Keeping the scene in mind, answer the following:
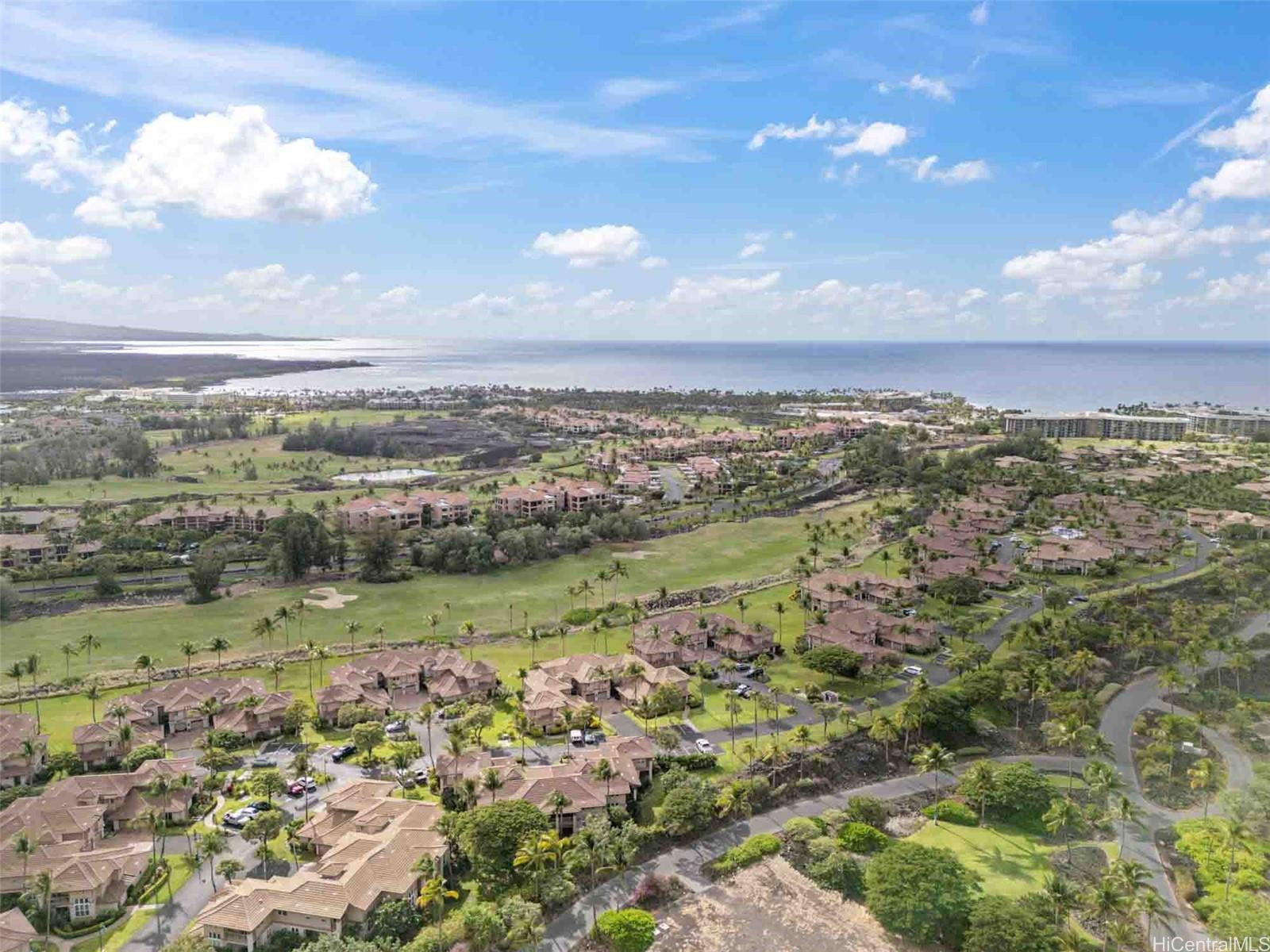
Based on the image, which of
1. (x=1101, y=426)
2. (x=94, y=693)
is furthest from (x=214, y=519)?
(x=1101, y=426)

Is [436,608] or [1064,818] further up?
[1064,818]

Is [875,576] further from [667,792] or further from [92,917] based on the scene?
[92,917]

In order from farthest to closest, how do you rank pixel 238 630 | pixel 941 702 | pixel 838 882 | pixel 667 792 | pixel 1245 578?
pixel 1245 578, pixel 238 630, pixel 941 702, pixel 667 792, pixel 838 882

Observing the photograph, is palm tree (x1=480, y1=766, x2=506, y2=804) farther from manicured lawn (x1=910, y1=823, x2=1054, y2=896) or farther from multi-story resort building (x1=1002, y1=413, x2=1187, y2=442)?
multi-story resort building (x1=1002, y1=413, x2=1187, y2=442)

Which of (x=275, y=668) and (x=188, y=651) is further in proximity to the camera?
(x=188, y=651)

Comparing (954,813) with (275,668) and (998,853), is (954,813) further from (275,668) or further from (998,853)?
(275,668)

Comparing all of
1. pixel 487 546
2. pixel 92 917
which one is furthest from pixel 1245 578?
pixel 92 917

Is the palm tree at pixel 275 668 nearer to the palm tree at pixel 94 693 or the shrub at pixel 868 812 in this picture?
the palm tree at pixel 94 693
